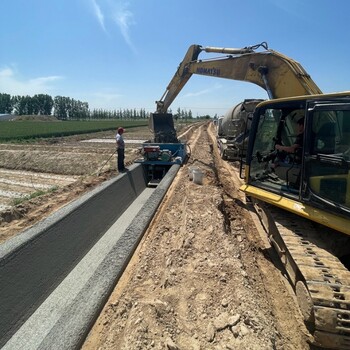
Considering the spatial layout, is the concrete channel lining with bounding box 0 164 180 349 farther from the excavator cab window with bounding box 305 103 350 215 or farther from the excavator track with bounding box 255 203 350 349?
the excavator cab window with bounding box 305 103 350 215

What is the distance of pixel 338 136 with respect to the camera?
3.75 metres

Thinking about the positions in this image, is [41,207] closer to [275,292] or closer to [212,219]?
[212,219]

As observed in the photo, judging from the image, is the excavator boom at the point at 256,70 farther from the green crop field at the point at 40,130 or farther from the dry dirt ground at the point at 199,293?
the green crop field at the point at 40,130

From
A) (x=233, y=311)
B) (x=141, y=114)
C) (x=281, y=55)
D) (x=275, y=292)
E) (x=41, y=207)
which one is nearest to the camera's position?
(x=233, y=311)

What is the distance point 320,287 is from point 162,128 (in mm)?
13067

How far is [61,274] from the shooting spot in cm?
559

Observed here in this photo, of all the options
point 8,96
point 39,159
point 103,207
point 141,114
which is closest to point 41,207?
point 103,207

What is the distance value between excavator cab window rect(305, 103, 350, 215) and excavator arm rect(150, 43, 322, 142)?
2.55 meters

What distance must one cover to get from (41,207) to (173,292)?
5.66 m

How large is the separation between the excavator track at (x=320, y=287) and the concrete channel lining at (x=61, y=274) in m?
2.56

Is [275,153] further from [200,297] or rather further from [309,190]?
[200,297]

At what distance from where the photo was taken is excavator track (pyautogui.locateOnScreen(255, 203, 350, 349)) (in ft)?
9.12

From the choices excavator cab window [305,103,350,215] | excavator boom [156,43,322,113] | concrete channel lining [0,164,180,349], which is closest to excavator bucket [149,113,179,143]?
excavator boom [156,43,322,113]

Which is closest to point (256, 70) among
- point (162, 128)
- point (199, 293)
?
point (199, 293)
